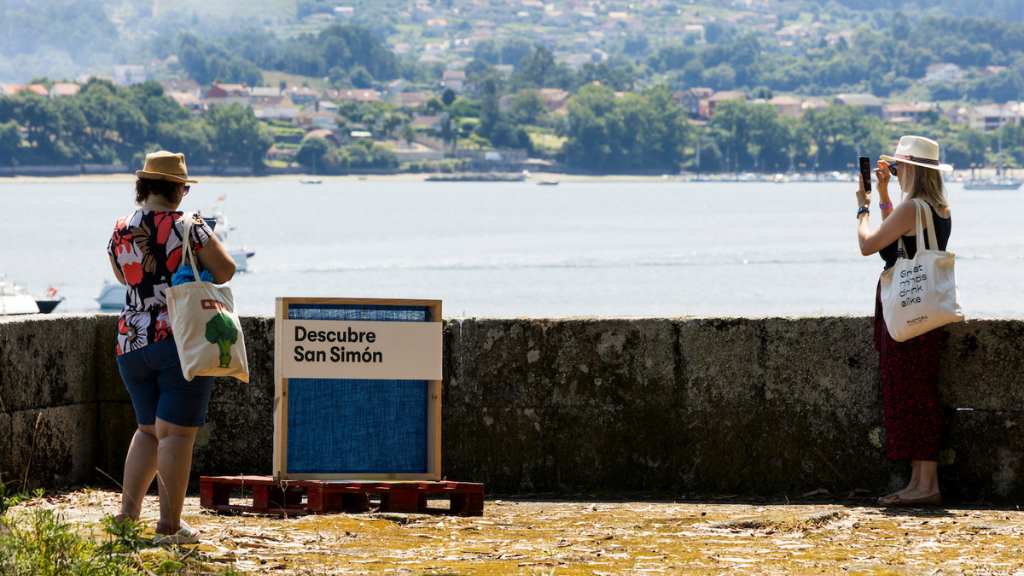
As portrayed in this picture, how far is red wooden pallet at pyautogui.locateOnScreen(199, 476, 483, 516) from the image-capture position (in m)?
6.41

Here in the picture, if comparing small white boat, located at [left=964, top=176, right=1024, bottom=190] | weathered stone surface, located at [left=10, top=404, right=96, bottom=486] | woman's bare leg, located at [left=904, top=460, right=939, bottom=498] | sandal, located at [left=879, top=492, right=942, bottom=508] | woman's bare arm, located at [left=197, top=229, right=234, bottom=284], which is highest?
small white boat, located at [left=964, top=176, right=1024, bottom=190]

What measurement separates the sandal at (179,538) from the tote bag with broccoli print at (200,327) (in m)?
0.51

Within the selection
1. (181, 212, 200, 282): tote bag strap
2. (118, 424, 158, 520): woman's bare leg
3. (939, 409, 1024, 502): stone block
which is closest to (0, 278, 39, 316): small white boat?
(939, 409, 1024, 502): stone block

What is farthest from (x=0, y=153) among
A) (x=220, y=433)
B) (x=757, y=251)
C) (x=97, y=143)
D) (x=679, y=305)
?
(x=220, y=433)

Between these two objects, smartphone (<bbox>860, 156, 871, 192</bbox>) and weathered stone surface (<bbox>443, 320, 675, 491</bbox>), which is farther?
weathered stone surface (<bbox>443, 320, 675, 491</bbox>)

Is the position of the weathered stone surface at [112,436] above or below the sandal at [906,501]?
above

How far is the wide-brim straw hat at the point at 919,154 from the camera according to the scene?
671 cm

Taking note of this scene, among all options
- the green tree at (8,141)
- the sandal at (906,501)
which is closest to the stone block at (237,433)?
the sandal at (906,501)

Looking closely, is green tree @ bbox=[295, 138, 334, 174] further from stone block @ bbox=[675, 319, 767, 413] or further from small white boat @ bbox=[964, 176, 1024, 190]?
stone block @ bbox=[675, 319, 767, 413]

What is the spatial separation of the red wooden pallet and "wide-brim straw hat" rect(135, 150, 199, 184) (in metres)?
1.32

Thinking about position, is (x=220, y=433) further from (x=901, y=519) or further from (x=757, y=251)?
(x=757, y=251)

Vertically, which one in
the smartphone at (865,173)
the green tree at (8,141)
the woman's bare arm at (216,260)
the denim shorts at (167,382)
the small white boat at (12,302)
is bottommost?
the denim shorts at (167,382)

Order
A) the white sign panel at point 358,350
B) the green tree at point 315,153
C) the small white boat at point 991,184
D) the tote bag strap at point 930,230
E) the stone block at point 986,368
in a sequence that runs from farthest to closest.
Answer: the green tree at point 315,153 < the small white boat at point 991,184 < the stone block at point 986,368 < the tote bag strap at point 930,230 < the white sign panel at point 358,350

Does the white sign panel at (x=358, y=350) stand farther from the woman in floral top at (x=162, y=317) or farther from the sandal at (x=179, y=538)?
the sandal at (x=179, y=538)
